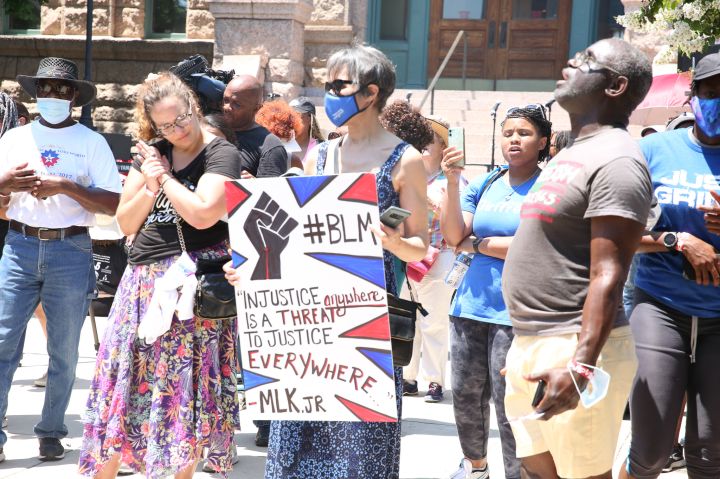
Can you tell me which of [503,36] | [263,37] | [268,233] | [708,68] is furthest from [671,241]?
[503,36]

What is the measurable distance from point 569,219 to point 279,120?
4.51m

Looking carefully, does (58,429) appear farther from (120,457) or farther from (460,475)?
(460,475)

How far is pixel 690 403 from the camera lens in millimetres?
4148

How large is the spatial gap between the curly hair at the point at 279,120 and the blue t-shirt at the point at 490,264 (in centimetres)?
274

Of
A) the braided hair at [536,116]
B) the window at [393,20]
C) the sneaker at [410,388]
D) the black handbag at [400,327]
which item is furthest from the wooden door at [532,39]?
the black handbag at [400,327]

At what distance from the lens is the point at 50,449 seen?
5762mm

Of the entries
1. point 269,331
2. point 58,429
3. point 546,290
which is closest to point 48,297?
point 58,429

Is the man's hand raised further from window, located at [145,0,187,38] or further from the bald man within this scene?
window, located at [145,0,187,38]

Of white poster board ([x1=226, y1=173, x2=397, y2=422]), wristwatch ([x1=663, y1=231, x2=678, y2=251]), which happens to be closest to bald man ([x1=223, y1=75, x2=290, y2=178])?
white poster board ([x1=226, y1=173, x2=397, y2=422])

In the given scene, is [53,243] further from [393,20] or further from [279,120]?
[393,20]

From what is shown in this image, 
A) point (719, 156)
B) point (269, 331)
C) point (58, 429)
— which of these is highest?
point (719, 156)

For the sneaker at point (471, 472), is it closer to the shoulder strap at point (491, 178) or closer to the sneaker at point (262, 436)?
the shoulder strap at point (491, 178)

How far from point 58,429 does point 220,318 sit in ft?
6.13

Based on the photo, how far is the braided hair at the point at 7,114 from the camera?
261 inches
